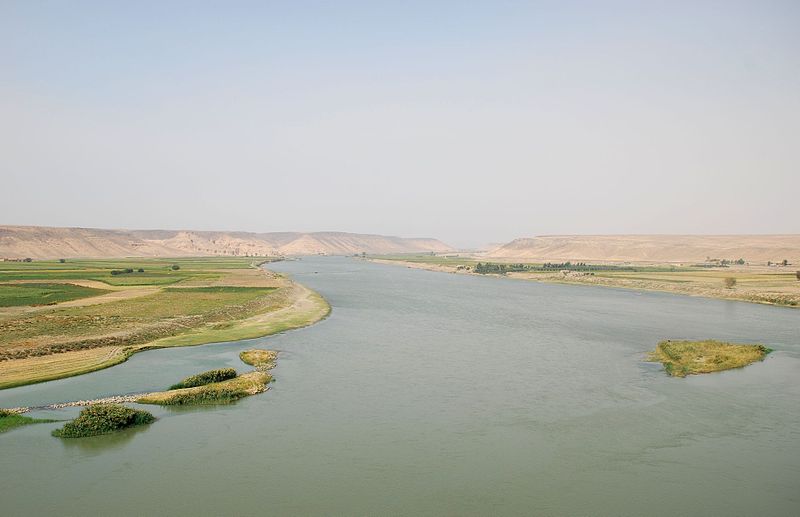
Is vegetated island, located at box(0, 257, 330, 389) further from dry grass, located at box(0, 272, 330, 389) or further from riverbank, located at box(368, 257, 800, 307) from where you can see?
riverbank, located at box(368, 257, 800, 307)

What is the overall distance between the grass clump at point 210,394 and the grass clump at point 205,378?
1.37ft

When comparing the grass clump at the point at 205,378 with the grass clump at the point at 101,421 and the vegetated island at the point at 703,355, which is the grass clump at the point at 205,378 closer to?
→ the grass clump at the point at 101,421

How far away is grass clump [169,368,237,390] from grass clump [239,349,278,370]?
2.47 meters

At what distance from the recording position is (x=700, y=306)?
55.2 metres

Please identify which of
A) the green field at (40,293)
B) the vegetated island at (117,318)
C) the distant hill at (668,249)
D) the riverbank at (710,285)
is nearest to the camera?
the vegetated island at (117,318)

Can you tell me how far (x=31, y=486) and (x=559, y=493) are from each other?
14.4m

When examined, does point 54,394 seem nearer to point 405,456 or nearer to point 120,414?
point 120,414

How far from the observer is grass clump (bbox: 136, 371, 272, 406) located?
20828 mm

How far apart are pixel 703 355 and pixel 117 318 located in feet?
127

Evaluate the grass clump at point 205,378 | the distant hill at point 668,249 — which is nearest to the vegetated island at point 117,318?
the grass clump at point 205,378

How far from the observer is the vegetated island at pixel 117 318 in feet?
87.9

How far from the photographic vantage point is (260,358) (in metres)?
28.2

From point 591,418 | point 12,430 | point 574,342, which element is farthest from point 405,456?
point 574,342

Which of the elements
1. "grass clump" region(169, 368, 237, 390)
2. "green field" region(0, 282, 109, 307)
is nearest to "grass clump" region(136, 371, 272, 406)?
"grass clump" region(169, 368, 237, 390)
